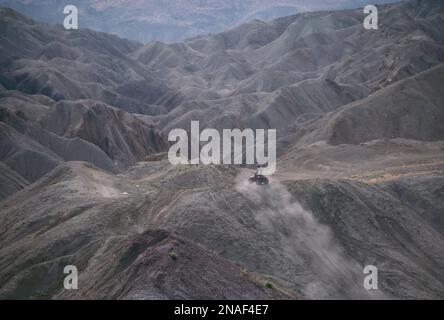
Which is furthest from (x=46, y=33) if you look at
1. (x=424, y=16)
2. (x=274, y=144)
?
(x=274, y=144)
